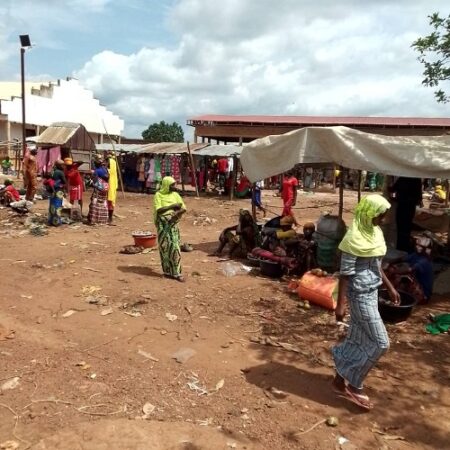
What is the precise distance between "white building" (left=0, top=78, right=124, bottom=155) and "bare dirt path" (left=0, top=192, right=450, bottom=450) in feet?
78.5

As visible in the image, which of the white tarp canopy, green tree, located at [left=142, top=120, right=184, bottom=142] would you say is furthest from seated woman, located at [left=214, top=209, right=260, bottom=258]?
green tree, located at [left=142, top=120, right=184, bottom=142]

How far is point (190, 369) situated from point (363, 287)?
5.61 feet

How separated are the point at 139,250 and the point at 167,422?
560 cm

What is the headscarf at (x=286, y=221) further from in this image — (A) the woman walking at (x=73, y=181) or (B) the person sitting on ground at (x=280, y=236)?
(A) the woman walking at (x=73, y=181)

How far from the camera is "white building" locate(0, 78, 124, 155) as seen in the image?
105 feet

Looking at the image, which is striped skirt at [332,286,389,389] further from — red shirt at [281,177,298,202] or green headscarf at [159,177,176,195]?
red shirt at [281,177,298,202]

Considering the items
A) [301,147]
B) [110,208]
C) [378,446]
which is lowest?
[378,446]

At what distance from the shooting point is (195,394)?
376 centimetres

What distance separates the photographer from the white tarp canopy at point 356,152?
603 centimetres

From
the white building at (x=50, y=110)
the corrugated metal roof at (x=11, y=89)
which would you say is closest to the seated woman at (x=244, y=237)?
the white building at (x=50, y=110)

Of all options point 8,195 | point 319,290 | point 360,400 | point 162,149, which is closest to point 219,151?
point 162,149

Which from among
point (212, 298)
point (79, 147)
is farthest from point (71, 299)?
point (79, 147)

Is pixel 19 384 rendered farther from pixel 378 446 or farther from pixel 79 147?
pixel 79 147

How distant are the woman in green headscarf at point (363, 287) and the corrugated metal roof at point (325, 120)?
74.3 ft
